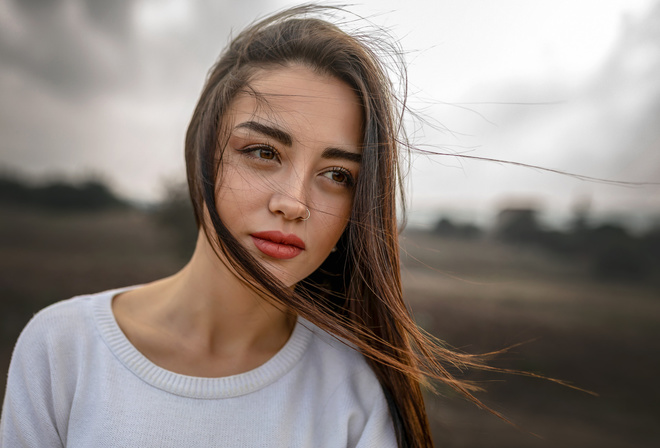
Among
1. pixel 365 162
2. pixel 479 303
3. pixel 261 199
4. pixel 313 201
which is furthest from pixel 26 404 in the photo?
pixel 479 303

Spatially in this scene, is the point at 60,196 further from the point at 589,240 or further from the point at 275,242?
the point at 589,240

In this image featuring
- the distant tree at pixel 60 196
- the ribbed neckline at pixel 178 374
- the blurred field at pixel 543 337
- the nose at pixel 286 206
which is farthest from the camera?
the blurred field at pixel 543 337

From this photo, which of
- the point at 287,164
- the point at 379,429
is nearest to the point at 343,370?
the point at 379,429

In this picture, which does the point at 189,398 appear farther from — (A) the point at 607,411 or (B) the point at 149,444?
(A) the point at 607,411

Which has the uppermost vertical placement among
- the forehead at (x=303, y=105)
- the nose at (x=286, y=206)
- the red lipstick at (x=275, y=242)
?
the forehead at (x=303, y=105)

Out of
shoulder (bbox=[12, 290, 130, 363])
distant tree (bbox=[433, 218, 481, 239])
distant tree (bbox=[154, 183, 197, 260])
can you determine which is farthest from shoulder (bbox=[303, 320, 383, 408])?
distant tree (bbox=[433, 218, 481, 239])

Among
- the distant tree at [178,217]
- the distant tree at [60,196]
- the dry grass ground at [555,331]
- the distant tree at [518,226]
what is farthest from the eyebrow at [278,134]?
the distant tree at [518,226]

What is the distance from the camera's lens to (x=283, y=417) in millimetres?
1209

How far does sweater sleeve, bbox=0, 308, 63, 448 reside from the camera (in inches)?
42.4

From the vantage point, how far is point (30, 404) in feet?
3.59

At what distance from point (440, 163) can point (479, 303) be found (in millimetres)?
2841

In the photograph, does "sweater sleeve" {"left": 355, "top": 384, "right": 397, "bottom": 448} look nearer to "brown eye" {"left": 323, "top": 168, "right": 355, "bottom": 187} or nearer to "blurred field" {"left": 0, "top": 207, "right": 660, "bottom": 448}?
"brown eye" {"left": 323, "top": 168, "right": 355, "bottom": 187}

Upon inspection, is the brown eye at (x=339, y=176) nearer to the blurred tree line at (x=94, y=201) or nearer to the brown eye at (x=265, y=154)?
the brown eye at (x=265, y=154)

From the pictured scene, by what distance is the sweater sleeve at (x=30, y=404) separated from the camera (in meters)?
1.08
